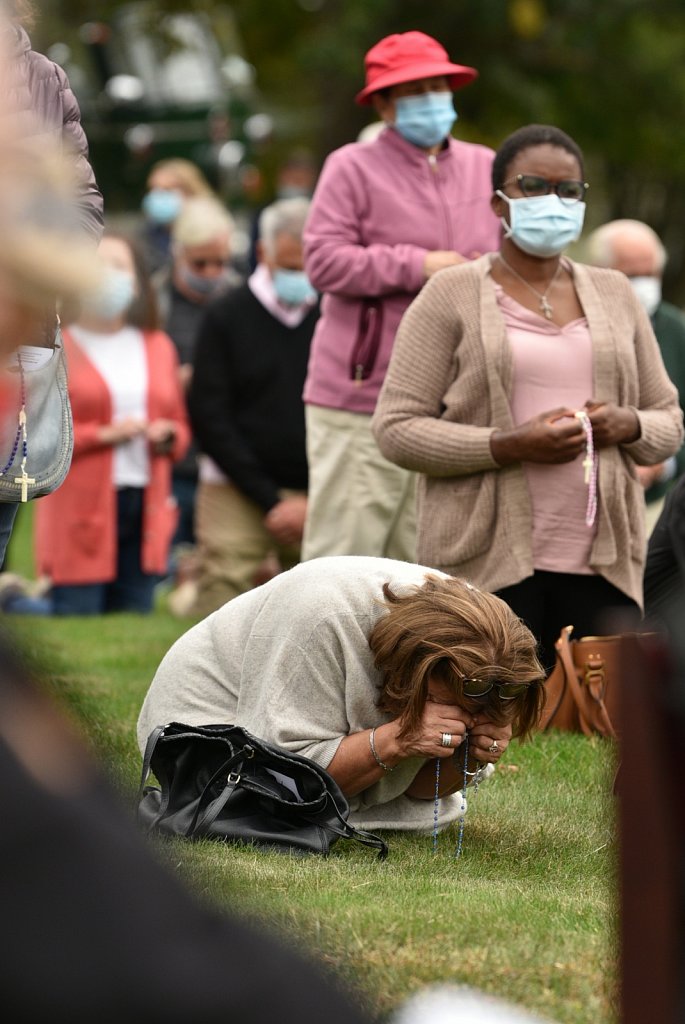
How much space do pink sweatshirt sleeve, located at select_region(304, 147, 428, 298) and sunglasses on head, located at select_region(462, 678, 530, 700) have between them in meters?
2.19

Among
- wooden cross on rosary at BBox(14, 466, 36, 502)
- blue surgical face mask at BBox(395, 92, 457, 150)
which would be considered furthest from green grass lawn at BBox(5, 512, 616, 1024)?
blue surgical face mask at BBox(395, 92, 457, 150)

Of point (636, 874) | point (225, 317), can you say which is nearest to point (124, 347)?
point (225, 317)

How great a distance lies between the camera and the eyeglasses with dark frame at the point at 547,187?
6086 millimetres

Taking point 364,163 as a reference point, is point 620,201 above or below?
below

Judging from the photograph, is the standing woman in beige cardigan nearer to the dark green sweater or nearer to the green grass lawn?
the green grass lawn

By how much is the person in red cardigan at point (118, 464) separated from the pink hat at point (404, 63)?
2.65 metres

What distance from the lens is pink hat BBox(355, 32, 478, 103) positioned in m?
6.70

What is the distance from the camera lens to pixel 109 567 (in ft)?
31.3

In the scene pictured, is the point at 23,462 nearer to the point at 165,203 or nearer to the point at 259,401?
the point at 259,401

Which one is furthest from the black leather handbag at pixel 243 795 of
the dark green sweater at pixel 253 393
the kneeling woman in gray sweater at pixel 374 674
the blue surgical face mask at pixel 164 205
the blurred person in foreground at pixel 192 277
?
the blue surgical face mask at pixel 164 205

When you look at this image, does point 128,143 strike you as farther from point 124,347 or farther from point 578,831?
point 578,831

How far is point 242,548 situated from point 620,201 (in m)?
23.8

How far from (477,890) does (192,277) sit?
7.07 m

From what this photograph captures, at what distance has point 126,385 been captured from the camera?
956 centimetres
